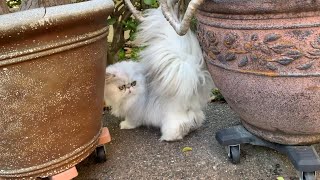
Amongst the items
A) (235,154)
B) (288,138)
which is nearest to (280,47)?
→ (288,138)

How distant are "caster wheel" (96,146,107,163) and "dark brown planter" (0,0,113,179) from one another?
10.3 inches

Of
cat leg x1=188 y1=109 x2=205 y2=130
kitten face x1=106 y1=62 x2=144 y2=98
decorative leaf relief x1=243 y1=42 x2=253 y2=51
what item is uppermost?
decorative leaf relief x1=243 y1=42 x2=253 y2=51

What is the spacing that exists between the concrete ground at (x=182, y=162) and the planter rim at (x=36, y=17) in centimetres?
75

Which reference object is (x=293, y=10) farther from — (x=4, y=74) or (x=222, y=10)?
(x=4, y=74)

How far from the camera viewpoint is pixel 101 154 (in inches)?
66.2

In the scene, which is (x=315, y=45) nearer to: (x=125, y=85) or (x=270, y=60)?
(x=270, y=60)

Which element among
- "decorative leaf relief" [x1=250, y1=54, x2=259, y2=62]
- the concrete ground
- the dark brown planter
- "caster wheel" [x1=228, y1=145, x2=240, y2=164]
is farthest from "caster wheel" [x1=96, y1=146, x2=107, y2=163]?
"decorative leaf relief" [x1=250, y1=54, x2=259, y2=62]

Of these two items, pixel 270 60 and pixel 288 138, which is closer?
pixel 270 60

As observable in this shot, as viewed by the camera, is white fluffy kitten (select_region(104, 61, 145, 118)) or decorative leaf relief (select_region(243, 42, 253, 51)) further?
white fluffy kitten (select_region(104, 61, 145, 118))

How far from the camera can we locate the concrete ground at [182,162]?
5.00 ft

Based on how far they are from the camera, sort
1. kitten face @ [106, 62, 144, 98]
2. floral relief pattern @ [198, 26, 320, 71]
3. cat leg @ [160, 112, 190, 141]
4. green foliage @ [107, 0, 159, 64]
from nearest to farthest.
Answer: floral relief pattern @ [198, 26, 320, 71] < cat leg @ [160, 112, 190, 141] < kitten face @ [106, 62, 144, 98] < green foliage @ [107, 0, 159, 64]

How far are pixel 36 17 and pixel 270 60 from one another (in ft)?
2.43

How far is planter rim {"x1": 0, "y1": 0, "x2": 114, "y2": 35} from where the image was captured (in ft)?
3.37

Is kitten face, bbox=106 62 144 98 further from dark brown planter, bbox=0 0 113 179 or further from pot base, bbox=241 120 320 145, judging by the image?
pot base, bbox=241 120 320 145
